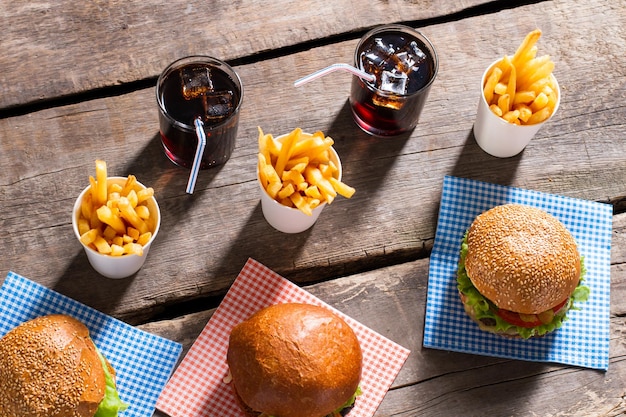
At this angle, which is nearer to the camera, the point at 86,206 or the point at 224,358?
the point at 86,206

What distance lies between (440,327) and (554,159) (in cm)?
90

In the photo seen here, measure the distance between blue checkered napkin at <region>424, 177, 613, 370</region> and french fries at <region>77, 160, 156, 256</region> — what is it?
1.17m

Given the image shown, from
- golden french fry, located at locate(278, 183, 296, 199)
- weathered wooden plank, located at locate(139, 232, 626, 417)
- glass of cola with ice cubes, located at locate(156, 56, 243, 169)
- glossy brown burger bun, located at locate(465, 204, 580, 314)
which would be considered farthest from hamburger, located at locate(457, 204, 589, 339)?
glass of cola with ice cubes, located at locate(156, 56, 243, 169)

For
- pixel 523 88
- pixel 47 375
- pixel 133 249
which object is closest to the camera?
pixel 47 375

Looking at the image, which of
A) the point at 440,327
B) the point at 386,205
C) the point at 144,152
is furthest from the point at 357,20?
the point at 440,327

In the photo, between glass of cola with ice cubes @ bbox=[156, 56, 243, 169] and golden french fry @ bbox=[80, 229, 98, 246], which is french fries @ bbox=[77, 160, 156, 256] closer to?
golden french fry @ bbox=[80, 229, 98, 246]

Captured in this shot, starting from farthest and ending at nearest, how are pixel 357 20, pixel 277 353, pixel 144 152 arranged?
pixel 357 20, pixel 144 152, pixel 277 353

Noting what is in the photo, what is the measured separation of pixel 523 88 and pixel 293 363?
54.8 inches

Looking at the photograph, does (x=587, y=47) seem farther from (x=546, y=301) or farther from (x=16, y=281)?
(x=16, y=281)

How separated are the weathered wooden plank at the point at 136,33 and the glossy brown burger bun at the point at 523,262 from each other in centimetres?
108

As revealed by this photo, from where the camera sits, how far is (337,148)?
3744mm

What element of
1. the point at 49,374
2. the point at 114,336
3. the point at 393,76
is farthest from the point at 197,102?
the point at 49,374

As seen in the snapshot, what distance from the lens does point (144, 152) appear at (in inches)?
144

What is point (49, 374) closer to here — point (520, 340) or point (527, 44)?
point (520, 340)
